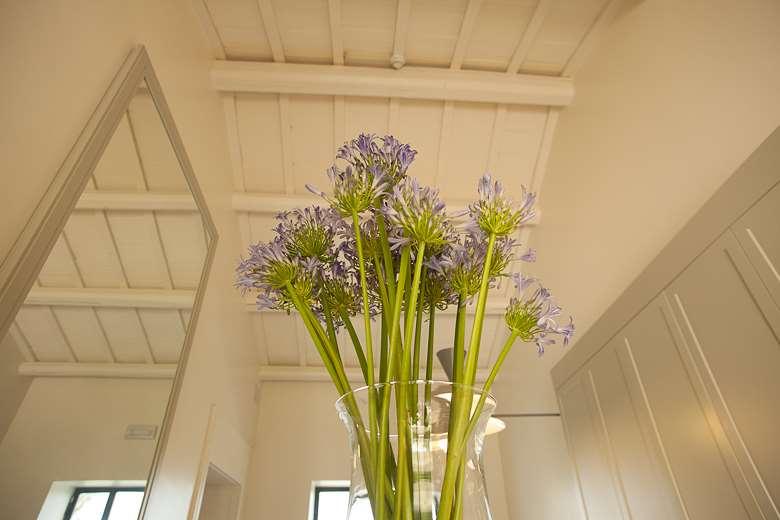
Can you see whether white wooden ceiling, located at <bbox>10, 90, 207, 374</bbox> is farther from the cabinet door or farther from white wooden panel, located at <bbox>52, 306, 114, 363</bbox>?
the cabinet door

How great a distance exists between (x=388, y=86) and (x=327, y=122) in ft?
1.66

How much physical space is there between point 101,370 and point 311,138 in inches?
83.8

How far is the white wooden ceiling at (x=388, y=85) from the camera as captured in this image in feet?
7.99

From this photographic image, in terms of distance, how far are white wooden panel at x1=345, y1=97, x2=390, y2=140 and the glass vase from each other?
8.54 feet

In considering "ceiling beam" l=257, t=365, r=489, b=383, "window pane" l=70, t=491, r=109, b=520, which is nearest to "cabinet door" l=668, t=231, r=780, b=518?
"window pane" l=70, t=491, r=109, b=520

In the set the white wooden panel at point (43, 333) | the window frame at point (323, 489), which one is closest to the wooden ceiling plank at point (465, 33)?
the white wooden panel at point (43, 333)

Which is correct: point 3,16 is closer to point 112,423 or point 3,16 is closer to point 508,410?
point 112,423

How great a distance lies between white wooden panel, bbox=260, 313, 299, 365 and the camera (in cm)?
363

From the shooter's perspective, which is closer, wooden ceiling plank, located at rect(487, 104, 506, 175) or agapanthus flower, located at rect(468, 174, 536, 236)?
agapanthus flower, located at rect(468, 174, 536, 236)

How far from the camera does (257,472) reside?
3.59 meters

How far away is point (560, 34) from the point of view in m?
2.58

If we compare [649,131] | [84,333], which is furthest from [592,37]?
[84,333]

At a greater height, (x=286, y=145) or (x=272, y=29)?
(x=272, y=29)

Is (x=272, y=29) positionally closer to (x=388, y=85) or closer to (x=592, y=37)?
(x=388, y=85)
